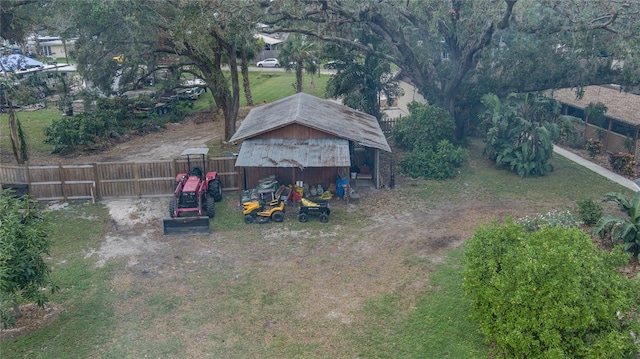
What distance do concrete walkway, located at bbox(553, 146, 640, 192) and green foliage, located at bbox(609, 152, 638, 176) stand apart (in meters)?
0.40

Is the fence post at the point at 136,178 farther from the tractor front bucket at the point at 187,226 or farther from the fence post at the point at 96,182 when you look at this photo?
the tractor front bucket at the point at 187,226

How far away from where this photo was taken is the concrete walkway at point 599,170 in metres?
23.8

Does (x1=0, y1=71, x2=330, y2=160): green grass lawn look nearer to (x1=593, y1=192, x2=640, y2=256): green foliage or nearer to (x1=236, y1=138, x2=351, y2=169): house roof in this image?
(x1=236, y1=138, x2=351, y2=169): house roof

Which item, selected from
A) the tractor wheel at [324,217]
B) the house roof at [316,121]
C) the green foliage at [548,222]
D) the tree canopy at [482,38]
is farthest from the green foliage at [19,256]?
the tree canopy at [482,38]

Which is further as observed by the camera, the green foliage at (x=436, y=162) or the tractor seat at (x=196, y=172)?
the green foliage at (x=436, y=162)

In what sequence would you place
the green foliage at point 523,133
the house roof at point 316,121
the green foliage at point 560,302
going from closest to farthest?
the green foliage at point 560,302 < the house roof at point 316,121 < the green foliage at point 523,133

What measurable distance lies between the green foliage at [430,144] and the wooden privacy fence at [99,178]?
9.13 m

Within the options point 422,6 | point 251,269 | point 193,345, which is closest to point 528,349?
point 193,345

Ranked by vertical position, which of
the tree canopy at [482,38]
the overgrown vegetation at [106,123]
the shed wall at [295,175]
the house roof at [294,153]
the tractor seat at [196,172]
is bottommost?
the shed wall at [295,175]

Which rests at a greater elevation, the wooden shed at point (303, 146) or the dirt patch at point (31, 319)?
the wooden shed at point (303, 146)

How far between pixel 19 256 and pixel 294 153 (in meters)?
10.7

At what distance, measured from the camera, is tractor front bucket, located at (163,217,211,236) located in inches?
730

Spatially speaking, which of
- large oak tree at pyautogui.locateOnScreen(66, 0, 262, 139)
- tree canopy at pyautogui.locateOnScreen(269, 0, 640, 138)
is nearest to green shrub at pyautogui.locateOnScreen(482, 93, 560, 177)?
tree canopy at pyautogui.locateOnScreen(269, 0, 640, 138)

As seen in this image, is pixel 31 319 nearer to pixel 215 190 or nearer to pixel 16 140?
pixel 215 190
